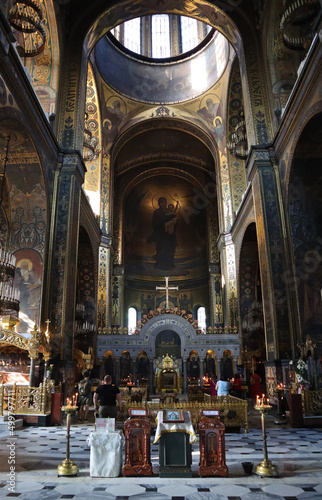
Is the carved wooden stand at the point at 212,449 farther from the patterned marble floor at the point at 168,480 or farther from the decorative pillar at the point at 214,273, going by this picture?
the decorative pillar at the point at 214,273

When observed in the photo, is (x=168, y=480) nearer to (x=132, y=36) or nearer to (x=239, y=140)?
(x=239, y=140)

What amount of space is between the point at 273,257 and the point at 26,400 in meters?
8.82

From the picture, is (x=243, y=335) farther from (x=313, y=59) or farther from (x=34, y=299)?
(x=313, y=59)

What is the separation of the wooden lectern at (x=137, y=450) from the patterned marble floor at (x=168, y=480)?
15 cm

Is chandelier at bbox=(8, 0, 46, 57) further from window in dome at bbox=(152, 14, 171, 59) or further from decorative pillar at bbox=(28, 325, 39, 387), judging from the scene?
window in dome at bbox=(152, 14, 171, 59)

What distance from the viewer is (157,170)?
105ft

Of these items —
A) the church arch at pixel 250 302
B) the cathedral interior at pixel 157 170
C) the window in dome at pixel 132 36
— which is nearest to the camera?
the cathedral interior at pixel 157 170

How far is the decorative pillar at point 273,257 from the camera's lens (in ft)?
41.3

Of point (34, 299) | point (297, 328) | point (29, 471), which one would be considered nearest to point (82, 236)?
point (34, 299)

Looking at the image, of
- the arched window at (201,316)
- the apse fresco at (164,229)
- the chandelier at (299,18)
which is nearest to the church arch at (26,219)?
the chandelier at (299,18)

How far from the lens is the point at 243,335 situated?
2044 cm

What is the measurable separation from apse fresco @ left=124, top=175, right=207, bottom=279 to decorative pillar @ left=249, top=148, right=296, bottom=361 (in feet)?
59.3

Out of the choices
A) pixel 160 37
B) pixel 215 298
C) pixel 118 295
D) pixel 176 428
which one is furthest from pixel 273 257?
pixel 160 37

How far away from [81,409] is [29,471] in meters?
5.95
